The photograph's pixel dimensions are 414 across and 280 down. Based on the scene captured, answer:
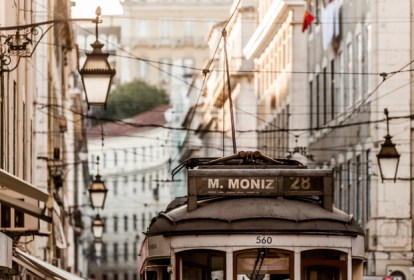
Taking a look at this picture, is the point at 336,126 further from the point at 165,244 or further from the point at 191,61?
the point at 191,61

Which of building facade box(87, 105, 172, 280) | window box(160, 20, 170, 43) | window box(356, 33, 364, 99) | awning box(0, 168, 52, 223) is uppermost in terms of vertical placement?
window box(160, 20, 170, 43)

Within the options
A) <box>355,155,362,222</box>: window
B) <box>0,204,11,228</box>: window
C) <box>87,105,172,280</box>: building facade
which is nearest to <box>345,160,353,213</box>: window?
<box>355,155,362,222</box>: window

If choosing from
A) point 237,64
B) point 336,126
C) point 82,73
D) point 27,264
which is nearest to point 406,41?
point 336,126

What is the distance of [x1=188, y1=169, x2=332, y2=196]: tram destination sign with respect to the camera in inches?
910

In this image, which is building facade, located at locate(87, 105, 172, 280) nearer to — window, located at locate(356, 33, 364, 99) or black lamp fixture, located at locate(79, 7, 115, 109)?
window, located at locate(356, 33, 364, 99)

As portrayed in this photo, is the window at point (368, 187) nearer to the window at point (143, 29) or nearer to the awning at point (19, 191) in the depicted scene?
the awning at point (19, 191)

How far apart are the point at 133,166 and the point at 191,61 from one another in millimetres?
15683

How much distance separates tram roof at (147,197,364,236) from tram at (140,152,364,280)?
0.01 m

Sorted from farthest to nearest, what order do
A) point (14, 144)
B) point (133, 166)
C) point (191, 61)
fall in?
point (191, 61) < point (133, 166) < point (14, 144)

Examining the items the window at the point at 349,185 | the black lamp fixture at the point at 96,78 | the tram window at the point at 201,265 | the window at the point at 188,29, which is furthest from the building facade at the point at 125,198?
the black lamp fixture at the point at 96,78

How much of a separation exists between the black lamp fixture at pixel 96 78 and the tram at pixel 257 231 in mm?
2379

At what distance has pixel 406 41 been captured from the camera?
4938 cm

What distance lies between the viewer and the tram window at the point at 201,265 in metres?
22.5

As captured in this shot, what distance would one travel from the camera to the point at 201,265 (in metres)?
22.7
